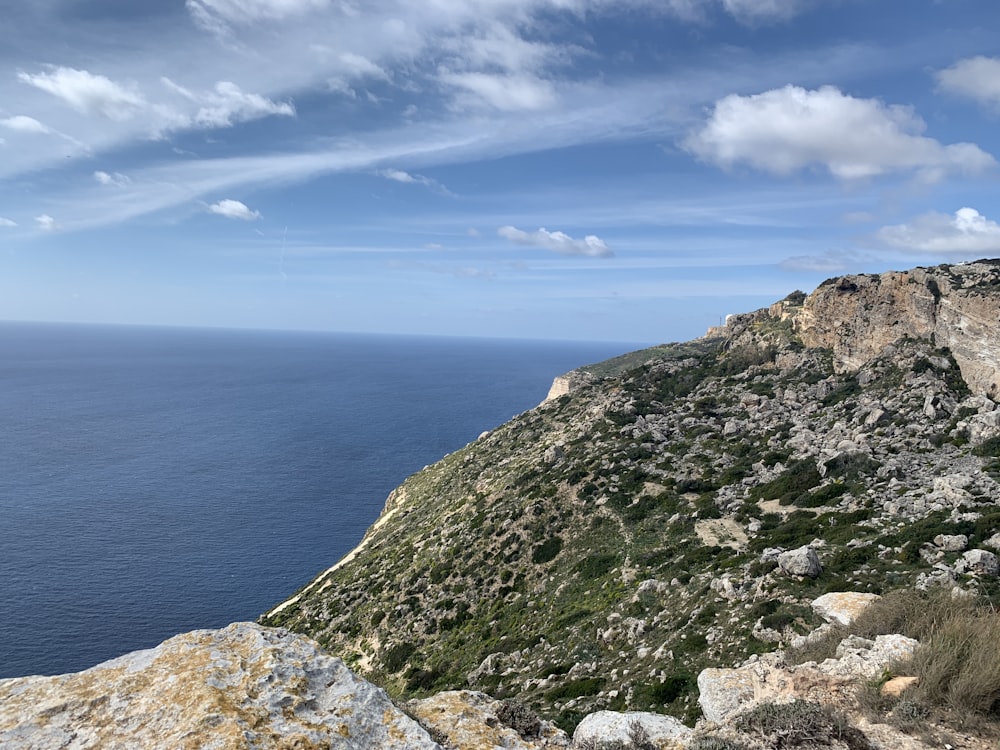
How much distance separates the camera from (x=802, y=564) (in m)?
26.1

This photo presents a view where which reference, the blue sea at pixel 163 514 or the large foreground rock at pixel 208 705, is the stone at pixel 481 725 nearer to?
the large foreground rock at pixel 208 705

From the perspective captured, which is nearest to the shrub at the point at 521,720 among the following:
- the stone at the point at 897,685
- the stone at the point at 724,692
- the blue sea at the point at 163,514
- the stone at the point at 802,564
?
the stone at the point at 724,692

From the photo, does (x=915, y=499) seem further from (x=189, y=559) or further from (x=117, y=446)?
(x=117, y=446)

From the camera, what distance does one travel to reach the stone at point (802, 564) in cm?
2592

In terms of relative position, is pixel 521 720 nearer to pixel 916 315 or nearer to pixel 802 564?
pixel 802 564

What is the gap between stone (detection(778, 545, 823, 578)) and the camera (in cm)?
2592

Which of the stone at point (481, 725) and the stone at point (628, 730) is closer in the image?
the stone at point (481, 725)

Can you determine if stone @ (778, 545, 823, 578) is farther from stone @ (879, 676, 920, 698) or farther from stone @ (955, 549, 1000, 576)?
stone @ (879, 676, 920, 698)

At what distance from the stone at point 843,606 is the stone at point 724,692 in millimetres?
7323

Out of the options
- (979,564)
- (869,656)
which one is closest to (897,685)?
(869,656)

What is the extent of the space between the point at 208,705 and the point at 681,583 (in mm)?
30618

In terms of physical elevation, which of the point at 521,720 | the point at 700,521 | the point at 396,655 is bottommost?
the point at 396,655

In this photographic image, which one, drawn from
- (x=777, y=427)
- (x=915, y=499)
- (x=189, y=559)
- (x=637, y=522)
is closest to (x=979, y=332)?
(x=777, y=427)

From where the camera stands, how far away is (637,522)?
45.9 m
